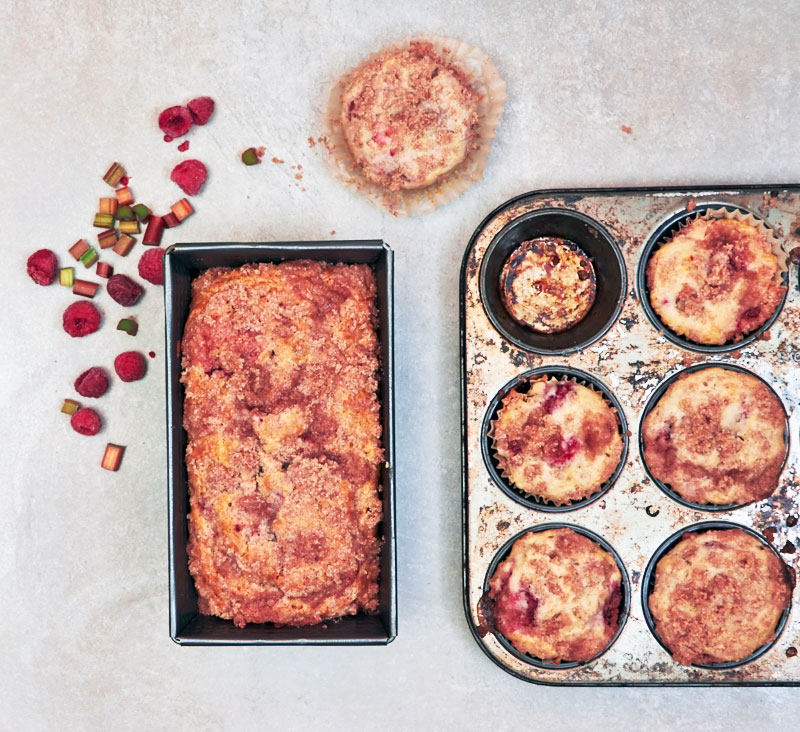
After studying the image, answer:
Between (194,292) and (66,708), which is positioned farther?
(66,708)

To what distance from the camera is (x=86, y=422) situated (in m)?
3.90

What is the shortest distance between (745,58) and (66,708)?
18.7 feet

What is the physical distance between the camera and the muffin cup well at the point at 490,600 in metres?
3.56

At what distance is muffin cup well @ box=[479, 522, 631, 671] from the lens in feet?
11.7

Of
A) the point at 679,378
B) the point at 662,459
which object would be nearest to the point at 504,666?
the point at 662,459

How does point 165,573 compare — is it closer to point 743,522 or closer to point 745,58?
point 743,522

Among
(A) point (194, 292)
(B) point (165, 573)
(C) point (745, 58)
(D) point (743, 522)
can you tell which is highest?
(C) point (745, 58)

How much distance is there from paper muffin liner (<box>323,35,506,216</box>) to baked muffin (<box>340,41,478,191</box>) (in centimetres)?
11

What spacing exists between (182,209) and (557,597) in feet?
10.1

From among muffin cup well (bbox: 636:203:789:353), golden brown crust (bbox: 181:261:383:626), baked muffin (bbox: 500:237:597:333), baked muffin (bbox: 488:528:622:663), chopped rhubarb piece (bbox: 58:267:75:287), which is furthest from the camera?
chopped rhubarb piece (bbox: 58:267:75:287)

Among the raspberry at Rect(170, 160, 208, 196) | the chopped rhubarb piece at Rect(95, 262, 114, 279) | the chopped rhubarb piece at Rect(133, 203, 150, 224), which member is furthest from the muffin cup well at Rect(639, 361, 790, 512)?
the chopped rhubarb piece at Rect(95, 262, 114, 279)

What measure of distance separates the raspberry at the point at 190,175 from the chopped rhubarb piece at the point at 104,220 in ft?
1.49

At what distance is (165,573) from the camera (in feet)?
13.1

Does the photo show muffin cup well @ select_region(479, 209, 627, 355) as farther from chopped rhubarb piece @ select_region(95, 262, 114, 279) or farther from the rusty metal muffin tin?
chopped rhubarb piece @ select_region(95, 262, 114, 279)
